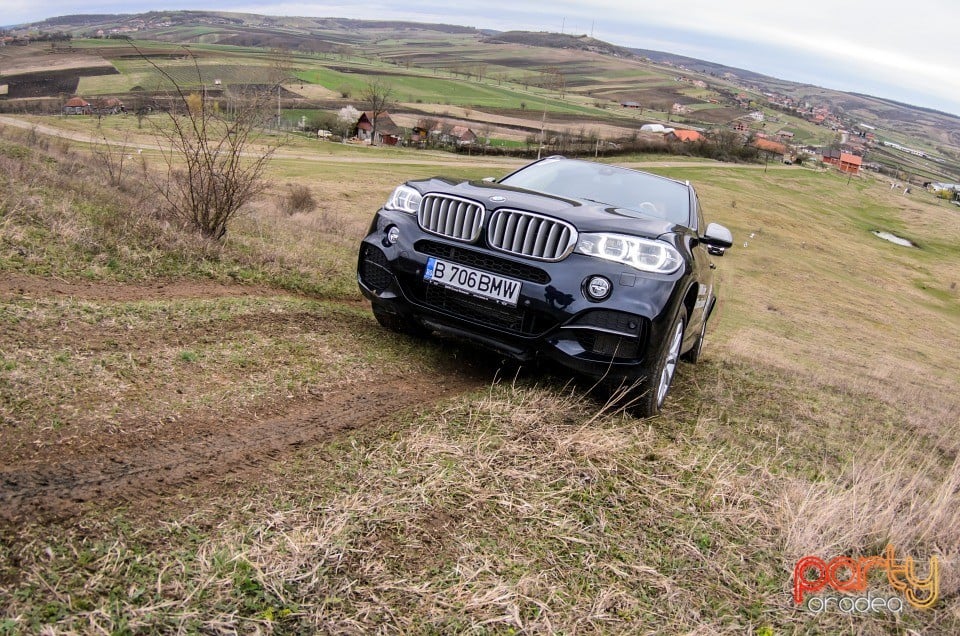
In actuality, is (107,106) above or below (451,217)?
below

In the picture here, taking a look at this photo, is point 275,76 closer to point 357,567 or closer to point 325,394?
point 325,394

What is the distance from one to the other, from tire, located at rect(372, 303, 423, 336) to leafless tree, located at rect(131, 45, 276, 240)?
9.98ft

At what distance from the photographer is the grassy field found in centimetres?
228

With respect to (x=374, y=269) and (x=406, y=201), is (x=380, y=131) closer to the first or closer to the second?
(x=406, y=201)

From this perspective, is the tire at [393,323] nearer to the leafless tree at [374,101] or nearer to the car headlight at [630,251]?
the car headlight at [630,251]

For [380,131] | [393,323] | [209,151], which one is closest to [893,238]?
[380,131]

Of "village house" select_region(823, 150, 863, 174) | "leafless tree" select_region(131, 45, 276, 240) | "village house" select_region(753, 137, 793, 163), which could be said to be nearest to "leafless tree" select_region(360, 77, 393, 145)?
"village house" select_region(753, 137, 793, 163)

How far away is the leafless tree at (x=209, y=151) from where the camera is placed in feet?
23.9

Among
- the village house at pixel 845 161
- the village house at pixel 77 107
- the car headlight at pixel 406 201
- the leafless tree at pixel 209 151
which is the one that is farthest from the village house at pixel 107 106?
the village house at pixel 845 161

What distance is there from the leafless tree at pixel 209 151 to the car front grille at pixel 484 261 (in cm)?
376

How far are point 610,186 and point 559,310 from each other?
2.14m

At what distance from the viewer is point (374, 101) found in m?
93.2

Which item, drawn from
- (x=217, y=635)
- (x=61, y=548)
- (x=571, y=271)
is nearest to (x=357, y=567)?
(x=217, y=635)

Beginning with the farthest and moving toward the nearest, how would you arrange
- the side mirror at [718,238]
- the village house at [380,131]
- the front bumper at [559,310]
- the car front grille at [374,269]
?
the village house at [380,131], the side mirror at [718,238], the car front grille at [374,269], the front bumper at [559,310]
